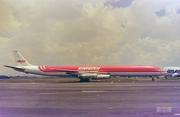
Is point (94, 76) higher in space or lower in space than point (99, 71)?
lower

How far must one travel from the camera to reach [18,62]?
43438 mm

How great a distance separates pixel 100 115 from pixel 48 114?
201 centimetres

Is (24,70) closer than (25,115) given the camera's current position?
No

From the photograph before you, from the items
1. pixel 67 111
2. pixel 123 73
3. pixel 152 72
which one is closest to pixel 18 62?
pixel 123 73

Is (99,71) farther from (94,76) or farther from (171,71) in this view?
(171,71)

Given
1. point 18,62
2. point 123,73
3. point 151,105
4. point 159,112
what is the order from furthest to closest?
point 18,62 → point 123,73 → point 151,105 → point 159,112

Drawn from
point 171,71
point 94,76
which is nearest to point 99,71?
point 94,76

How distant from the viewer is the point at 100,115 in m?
9.84

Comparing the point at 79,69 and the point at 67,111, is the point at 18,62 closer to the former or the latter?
the point at 79,69

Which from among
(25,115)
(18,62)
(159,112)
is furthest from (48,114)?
(18,62)

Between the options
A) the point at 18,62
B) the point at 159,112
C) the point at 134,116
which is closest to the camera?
the point at 134,116

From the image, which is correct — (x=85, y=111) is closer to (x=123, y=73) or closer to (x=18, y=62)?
(x=123, y=73)

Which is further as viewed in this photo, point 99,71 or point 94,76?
point 99,71

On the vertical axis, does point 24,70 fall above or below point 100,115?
above
